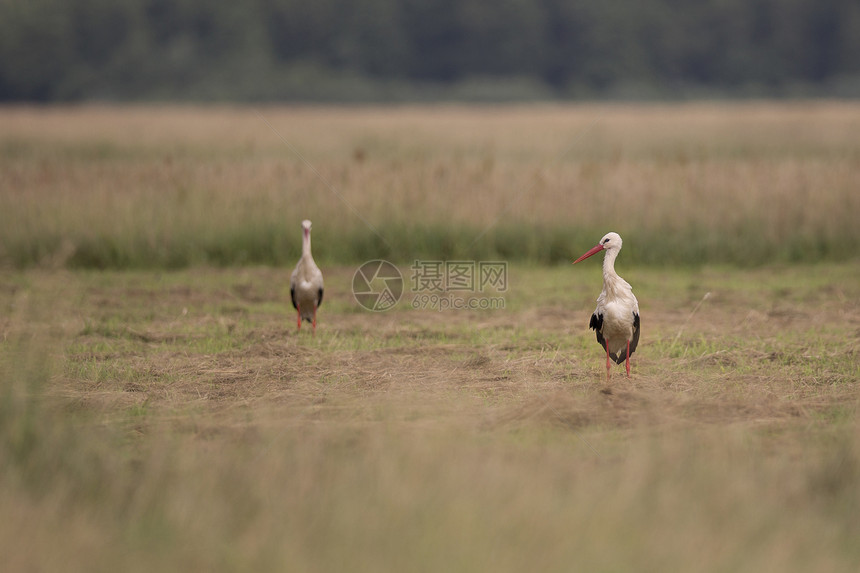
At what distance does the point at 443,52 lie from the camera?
63.6m

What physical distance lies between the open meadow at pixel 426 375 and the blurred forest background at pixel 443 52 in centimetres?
4690

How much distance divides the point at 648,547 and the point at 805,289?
760 cm

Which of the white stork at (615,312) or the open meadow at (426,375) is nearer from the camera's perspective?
the open meadow at (426,375)

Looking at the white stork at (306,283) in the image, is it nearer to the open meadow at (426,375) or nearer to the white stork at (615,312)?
the open meadow at (426,375)

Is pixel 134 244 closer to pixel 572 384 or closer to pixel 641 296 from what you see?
pixel 641 296

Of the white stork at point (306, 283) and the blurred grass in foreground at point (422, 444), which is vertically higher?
the white stork at point (306, 283)

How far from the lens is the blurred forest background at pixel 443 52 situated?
60.0 m
